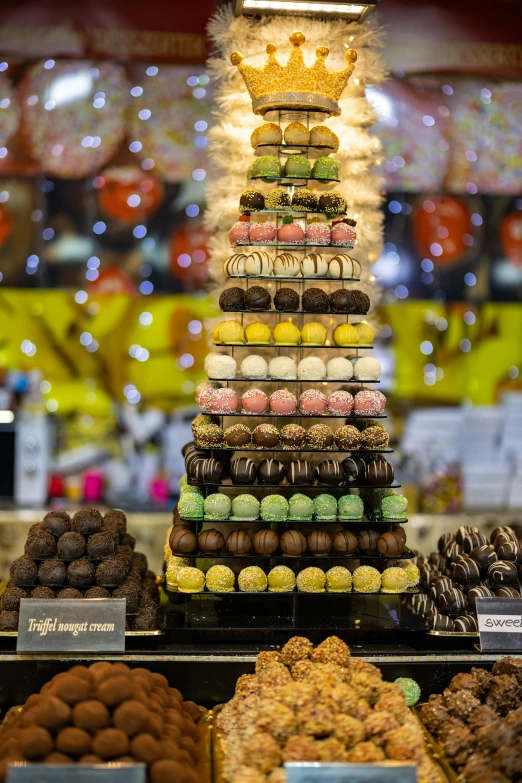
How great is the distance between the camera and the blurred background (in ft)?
19.4

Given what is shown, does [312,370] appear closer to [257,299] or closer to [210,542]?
[257,299]

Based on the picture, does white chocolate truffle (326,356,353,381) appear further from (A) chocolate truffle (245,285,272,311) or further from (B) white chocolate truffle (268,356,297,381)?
(A) chocolate truffle (245,285,272,311)

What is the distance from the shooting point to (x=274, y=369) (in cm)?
323

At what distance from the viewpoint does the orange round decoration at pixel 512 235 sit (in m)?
6.26

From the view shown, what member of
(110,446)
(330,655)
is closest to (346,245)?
(330,655)

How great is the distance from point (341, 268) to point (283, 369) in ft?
1.38

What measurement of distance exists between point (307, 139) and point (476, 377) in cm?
330

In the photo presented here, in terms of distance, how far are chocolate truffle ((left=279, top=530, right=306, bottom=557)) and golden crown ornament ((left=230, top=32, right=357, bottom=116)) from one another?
1.57 meters

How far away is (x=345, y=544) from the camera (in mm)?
3143

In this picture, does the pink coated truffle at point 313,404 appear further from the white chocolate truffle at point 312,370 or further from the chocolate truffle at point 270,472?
the chocolate truffle at point 270,472

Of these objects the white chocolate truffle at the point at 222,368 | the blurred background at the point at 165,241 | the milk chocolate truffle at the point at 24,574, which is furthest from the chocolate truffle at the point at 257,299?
the blurred background at the point at 165,241

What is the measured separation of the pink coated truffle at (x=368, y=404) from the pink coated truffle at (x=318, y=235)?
1.86ft

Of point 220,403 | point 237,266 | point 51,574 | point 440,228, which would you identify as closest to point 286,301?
point 237,266

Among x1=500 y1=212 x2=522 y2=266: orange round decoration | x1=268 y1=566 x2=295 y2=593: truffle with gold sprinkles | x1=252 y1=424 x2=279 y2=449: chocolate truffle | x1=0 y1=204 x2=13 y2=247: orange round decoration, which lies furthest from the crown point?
x1=500 y1=212 x2=522 y2=266: orange round decoration
